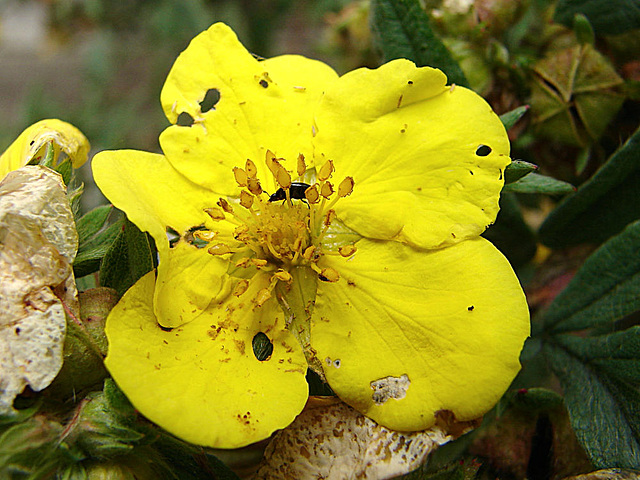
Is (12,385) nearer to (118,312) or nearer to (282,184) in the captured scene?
(118,312)

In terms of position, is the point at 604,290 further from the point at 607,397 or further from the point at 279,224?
the point at 279,224

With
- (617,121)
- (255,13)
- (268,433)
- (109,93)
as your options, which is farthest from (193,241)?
(109,93)

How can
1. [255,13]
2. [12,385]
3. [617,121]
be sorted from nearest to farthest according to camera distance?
[12,385] → [617,121] → [255,13]

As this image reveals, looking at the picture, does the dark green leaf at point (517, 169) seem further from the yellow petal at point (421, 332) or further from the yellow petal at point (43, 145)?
the yellow petal at point (43, 145)

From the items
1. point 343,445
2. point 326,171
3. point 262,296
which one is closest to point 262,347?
point 262,296

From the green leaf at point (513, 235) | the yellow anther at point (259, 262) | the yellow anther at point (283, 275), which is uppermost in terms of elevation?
the yellow anther at point (259, 262)

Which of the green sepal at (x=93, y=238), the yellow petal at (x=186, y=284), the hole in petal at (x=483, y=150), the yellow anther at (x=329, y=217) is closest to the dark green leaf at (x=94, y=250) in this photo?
the green sepal at (x=93, y=238)
